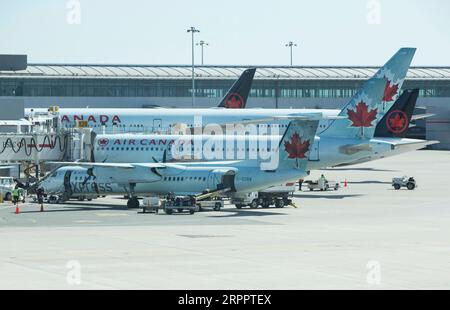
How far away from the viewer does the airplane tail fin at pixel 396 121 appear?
4038 inches

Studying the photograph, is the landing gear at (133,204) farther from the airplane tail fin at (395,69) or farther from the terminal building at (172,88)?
the terminal building at (172,88)

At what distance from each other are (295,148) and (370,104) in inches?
831

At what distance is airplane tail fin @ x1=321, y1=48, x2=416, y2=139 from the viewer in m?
96.4

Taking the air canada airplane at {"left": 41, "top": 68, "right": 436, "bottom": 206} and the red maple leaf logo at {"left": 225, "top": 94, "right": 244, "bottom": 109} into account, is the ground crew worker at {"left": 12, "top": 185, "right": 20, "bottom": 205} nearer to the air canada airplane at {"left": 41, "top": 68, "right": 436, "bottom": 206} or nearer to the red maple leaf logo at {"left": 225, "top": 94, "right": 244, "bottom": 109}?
the air canada airplane at {"left": 41, "top": 68, "right": 436, "bottom": 206}

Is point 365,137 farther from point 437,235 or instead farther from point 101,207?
point 437,235

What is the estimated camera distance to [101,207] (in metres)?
82.2

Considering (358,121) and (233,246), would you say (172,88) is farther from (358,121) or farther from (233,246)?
(233,246)

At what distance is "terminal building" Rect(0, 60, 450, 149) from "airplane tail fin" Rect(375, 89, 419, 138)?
76198 millimetres

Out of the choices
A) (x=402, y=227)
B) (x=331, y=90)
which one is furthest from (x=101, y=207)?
(x=331, y=90)

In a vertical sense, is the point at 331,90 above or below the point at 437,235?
above

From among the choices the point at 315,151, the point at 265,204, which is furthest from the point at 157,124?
the point at 265,204

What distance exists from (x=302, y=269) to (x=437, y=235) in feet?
57.1

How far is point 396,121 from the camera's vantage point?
103m
